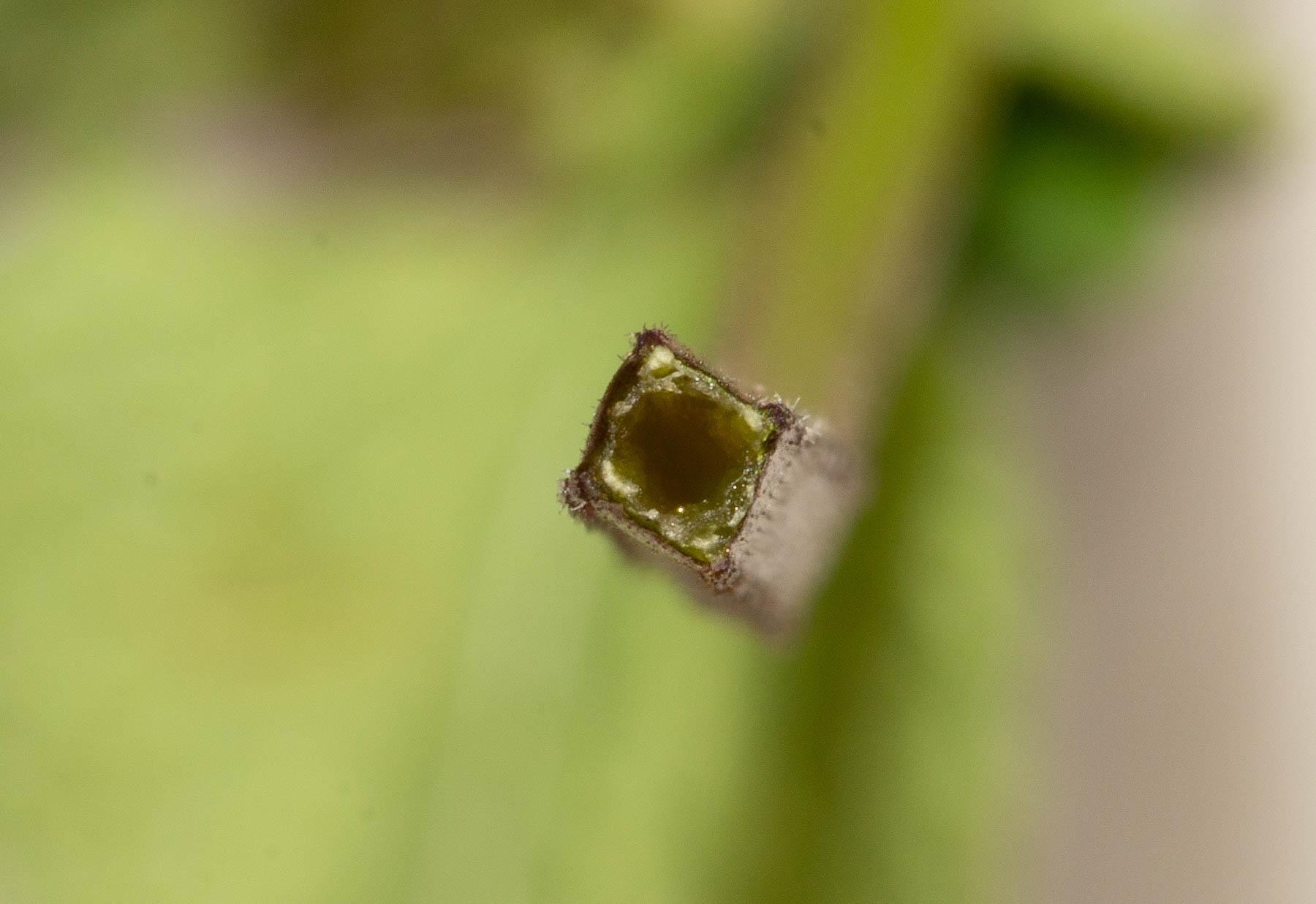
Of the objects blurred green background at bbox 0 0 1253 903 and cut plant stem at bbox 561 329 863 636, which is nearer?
cut plant stem at bbox 561 329 863 636

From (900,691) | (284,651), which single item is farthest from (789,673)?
(284,651)

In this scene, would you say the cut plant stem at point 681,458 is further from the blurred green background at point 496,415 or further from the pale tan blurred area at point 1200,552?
the pale tan blurred area at point 1200,552

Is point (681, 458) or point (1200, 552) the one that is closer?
point (681, 458)

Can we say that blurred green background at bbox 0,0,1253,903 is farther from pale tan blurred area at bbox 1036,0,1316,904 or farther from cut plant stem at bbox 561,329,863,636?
cut plant stem at bbox 561,329,863,636

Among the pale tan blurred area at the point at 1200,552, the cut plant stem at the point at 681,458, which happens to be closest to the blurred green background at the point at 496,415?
the pale tan blurred area at the point at 1200,552

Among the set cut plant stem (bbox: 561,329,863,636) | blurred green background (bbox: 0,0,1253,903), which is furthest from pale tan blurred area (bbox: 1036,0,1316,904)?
cut plant stem (bbox: 561,329,863,636)

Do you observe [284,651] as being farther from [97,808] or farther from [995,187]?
[995,187]
